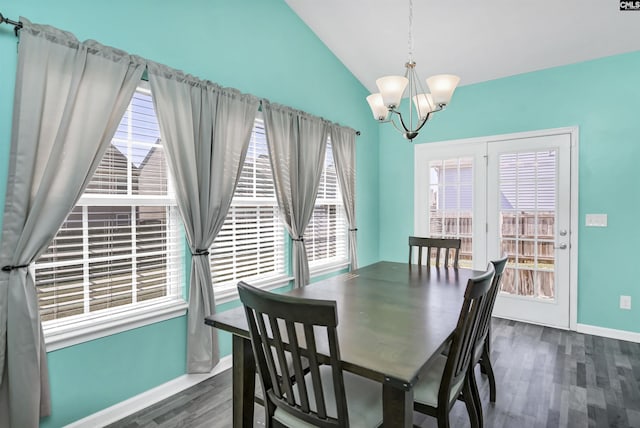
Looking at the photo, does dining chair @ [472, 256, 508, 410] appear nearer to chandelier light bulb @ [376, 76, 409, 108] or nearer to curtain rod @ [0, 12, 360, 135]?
chandelier light bulb @ [376, 76, 409, 108]

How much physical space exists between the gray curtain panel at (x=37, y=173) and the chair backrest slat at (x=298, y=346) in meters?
1.24

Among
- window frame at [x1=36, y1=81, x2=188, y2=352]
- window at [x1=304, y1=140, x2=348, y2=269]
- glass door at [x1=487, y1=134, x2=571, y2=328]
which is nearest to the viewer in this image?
window frame at [x1=36, y1=81, x2=188, y2=352]

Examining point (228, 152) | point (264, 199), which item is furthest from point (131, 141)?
point (264, 199)

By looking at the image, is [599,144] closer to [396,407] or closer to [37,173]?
[396,407]

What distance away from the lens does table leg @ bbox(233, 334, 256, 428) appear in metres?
1.61

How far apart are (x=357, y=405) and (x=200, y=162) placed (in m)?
1.88

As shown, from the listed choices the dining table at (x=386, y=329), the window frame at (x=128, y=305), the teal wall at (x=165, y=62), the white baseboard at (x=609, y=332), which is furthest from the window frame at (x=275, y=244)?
the white baseboard at (x=609, y=332)

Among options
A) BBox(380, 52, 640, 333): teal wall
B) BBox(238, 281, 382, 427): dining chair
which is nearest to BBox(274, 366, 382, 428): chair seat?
BBox(238, 281, 382, 427): dining chair

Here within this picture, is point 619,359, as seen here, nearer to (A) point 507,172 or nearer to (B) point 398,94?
(A) point 507,172

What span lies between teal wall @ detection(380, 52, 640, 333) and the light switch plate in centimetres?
4

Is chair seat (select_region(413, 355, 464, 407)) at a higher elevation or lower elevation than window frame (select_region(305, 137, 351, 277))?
lower

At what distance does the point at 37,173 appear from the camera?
173 centimetres

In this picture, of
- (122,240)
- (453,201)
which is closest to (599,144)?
(453,201)

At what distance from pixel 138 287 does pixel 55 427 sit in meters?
0.83
